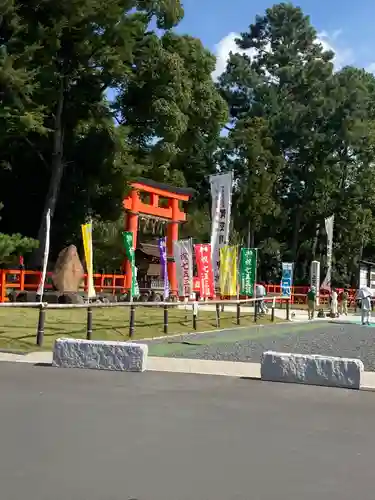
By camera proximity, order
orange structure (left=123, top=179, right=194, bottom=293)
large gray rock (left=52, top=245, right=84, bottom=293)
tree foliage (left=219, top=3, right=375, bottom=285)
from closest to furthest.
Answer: large gray rock (left=52, top=245, right=84, bottom=293) < orange structure (left=123, top=179, right=194, bottom=293) < tree foliage (left=219, top=3, right=375, bottom=285)

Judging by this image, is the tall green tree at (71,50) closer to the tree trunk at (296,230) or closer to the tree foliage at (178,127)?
the tree foliage at (178,127)

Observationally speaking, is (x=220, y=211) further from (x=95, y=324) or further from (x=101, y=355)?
(x=101, y=355)

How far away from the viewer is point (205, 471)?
5.31m

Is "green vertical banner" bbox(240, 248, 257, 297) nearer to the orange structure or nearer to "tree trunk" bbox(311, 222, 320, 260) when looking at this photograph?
the orange structure

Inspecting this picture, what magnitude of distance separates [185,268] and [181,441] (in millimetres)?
17451

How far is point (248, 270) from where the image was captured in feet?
90.1

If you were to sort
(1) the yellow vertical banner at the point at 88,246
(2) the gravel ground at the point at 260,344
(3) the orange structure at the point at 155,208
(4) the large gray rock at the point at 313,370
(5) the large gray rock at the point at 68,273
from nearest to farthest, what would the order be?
(4) the large gray rock at the point at 313,370 → (2) the gravel ground at the point at 260,344 → (1) the yellow vertical banner at the point at 88,246 → (5) the large gray rock at the point at 68,273 → (3) the orange structure at the point at 155,208

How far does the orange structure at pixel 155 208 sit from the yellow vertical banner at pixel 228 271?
8.95 metres

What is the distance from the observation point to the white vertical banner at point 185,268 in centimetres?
2358

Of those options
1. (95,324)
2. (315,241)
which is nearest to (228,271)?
(95,324)

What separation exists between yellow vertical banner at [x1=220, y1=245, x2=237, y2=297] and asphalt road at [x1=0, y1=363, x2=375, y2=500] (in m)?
14.4

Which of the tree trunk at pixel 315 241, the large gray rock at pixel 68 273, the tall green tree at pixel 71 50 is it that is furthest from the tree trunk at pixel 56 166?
the tree trunk at pixel 315 241

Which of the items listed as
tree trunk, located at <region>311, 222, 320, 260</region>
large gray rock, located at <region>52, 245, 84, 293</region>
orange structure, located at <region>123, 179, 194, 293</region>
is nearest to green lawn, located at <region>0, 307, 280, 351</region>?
large gray rock, located at <region>52, 245, 84, 293</region>

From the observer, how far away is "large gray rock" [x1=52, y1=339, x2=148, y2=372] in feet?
36.2
